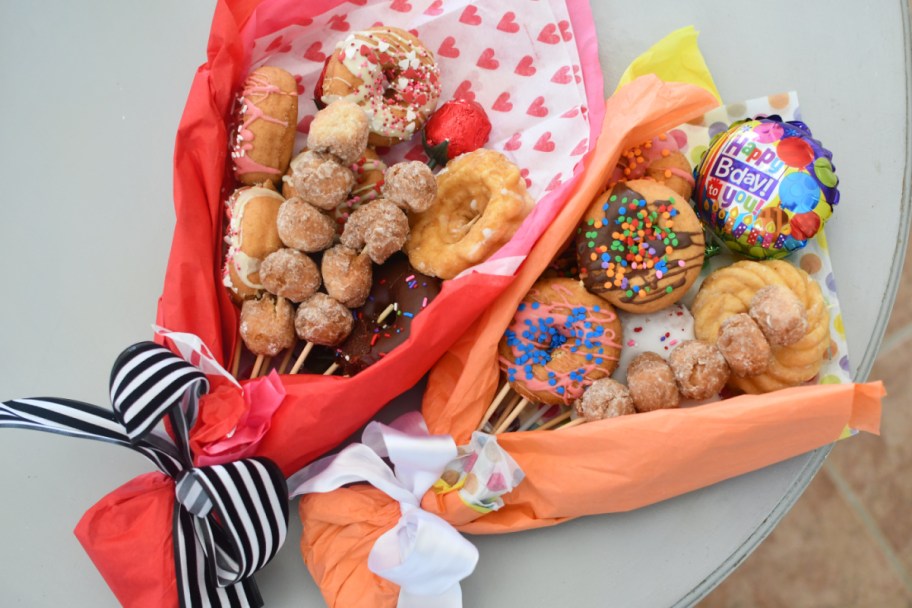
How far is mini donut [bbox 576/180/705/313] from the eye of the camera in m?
1.01

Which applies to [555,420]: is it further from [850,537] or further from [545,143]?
[850,537]

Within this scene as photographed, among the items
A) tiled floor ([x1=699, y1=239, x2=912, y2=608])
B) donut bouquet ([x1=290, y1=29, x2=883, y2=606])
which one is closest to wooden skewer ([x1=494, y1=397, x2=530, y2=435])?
donut bouquet ([x1=290, y1=29, x2=883, y2=606])

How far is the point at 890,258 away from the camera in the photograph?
3.65ft

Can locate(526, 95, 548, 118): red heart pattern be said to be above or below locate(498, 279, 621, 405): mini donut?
above

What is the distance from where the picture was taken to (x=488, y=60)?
116 centimetres

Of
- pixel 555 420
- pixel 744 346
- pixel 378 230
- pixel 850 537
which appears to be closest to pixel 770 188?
pixel 744 346

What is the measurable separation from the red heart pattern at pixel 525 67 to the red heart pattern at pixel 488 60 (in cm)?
3

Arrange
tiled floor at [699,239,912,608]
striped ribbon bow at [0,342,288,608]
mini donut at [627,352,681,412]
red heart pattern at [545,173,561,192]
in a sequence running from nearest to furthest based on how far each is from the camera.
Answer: striped ribbon bow at [0,342,288,608]
mini donut at [627,352,681,412]
red heart pattern at [545,173,561,192]
tiled floor at [699,239,912,608]

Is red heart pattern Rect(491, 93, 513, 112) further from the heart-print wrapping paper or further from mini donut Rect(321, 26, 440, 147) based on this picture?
mini donut Rect(321, 26, 440, 147)

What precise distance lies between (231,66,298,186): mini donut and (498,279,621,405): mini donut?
1.37 ft

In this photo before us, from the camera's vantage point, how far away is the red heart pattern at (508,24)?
1.14 metres

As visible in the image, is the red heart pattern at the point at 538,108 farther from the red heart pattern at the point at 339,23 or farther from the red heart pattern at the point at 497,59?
the red heart pattern at the point at 339,23

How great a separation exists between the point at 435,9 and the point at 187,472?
2.56ft

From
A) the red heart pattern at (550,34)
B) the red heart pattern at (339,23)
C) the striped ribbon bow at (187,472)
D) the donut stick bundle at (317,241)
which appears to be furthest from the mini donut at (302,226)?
the red heart pattern at (550,34)
